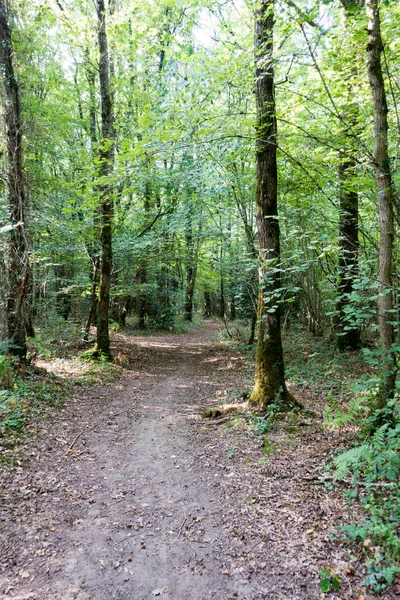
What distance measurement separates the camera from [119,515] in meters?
3.68

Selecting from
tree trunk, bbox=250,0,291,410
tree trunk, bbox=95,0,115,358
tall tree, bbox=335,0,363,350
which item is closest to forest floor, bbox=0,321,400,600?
tree trunk, bbox=250,0,291,410

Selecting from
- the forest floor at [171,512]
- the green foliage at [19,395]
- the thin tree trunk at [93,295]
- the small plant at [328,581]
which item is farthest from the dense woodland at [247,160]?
the small plant at [328,581]

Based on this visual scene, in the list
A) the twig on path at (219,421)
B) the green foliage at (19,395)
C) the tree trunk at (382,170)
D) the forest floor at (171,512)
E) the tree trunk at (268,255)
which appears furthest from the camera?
the twig on path at (219,421)

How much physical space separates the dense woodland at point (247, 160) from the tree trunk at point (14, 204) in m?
0.03

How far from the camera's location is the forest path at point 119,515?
277 centimetres

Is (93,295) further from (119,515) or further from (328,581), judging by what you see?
(328,581)

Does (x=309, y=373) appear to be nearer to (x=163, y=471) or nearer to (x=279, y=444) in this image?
(x=279, y=444)

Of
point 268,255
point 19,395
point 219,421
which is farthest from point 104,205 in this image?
point 219,421

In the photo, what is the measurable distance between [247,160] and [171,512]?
9290 mm

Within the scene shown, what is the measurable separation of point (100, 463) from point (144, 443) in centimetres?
86

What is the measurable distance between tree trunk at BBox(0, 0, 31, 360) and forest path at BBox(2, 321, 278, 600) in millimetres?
2409

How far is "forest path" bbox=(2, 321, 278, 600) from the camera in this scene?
9.09 ft

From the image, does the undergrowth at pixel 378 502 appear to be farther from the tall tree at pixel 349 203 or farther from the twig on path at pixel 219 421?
the twig on path at pixel 219 421

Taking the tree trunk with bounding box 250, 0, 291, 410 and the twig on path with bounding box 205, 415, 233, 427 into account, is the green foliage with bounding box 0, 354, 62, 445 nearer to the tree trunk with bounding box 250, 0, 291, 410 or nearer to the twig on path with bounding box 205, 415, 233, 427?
the twig on path with bounding box 205, 415, 233, 427
